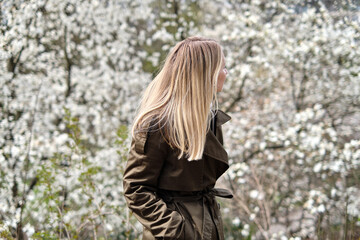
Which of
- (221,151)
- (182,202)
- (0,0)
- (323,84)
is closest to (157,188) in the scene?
(182,202)

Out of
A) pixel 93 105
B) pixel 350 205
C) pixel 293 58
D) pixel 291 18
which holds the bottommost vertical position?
pixel 350 205

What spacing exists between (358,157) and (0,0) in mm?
4903

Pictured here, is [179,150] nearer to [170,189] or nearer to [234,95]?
[170,189]

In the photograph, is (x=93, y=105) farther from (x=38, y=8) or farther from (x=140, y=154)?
(x=140, y=154)

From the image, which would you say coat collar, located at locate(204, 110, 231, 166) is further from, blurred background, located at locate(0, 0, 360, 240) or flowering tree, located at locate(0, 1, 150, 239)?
flowering tree, located at locate(0, 1, 150, 239)

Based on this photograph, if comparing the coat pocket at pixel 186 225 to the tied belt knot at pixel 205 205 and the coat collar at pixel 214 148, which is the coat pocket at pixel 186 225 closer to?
the tied belt knot at pixel 205 205

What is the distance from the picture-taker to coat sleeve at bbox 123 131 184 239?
1.53 m

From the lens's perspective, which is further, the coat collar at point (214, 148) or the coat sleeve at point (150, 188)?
the coat collar at point (214, 148)

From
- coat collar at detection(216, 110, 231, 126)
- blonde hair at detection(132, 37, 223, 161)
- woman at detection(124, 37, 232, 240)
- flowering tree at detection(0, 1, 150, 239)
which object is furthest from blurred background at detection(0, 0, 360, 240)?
blonde hair at detection(132, 37, 223, 161)

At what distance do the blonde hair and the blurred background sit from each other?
3.37 meters

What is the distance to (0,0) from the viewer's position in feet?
14.7

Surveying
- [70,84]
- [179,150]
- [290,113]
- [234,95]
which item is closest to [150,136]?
[179,150]

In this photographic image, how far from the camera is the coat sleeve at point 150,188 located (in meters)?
1.53

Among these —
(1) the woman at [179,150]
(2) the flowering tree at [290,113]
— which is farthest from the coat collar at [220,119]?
(2) the flowering tree at [290,113]
